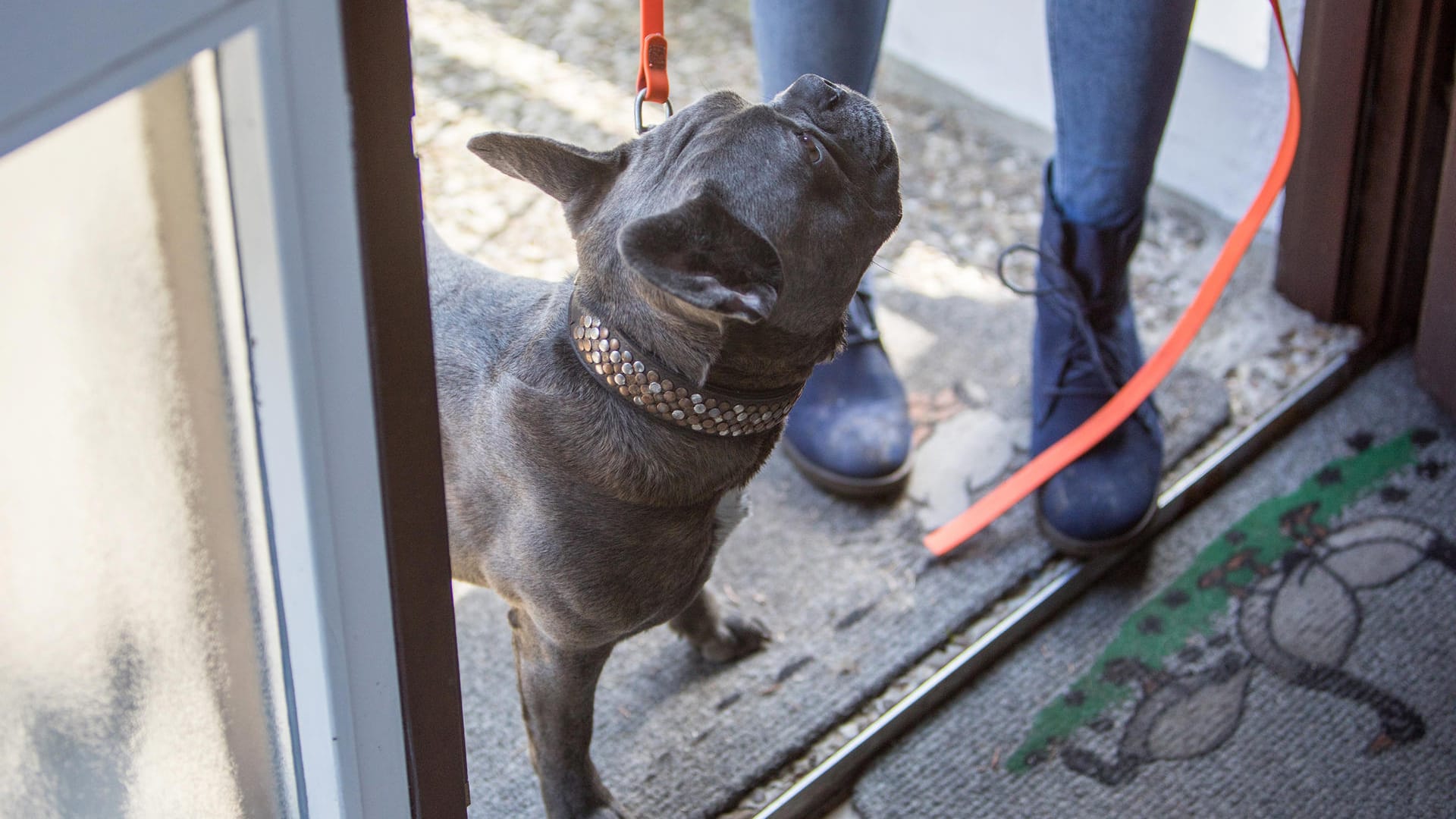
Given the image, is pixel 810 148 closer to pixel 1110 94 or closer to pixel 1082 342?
pixel 1110 94

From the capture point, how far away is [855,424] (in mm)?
2256

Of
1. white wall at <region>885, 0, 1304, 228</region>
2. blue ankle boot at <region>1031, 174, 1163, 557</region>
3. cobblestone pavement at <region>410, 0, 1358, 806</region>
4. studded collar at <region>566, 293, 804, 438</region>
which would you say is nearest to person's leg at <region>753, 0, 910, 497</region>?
cobblestone pavement at <region>410, 0, 1358, 806</region>

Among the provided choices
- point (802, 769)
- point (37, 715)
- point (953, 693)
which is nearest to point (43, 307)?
point (37, 715)

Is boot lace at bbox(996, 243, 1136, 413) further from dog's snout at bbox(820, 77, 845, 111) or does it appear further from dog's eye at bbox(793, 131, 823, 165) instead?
dog's eye at bbox(793, 131, 823, 165)

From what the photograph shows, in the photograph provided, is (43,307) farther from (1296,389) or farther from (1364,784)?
(1296,389)

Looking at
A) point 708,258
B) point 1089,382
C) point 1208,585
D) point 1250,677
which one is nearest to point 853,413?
point 1089,382

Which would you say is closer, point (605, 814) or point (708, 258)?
point (708, 258)

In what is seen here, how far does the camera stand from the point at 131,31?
0.77 m

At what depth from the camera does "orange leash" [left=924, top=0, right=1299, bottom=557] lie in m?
2.17

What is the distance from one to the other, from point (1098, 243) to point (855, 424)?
0.51m

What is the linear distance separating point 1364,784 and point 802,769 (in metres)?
0.77

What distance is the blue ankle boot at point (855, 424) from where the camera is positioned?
224 centimetres

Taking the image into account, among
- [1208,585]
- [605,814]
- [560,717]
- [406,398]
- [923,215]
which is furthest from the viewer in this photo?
[923,215]

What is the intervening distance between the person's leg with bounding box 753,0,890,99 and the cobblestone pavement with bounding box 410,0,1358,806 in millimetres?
498
